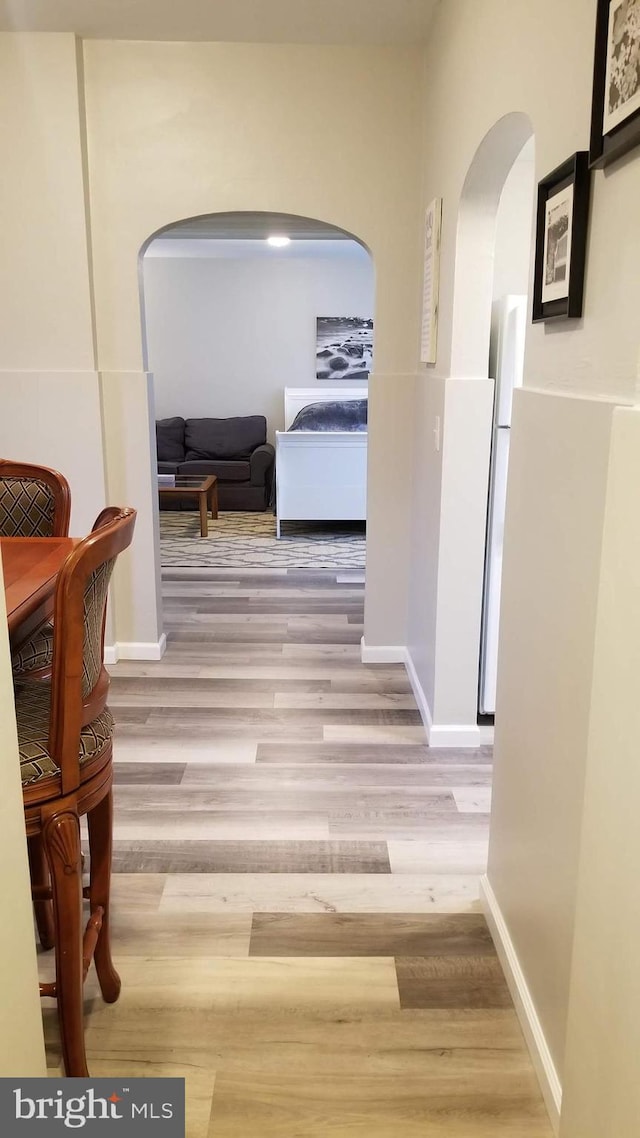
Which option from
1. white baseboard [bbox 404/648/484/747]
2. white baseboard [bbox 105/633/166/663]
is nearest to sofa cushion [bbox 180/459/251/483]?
white baseboard [bbox 105/633/166/663]

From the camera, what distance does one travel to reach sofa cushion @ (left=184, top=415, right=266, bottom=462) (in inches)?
332

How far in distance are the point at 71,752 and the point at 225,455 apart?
711 cm

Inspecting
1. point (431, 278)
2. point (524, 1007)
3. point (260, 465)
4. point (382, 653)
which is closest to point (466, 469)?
point (431, 278)

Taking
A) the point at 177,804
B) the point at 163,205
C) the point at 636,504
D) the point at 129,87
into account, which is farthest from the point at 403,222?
the point at 636,504

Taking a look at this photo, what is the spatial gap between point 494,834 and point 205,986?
2.58ft

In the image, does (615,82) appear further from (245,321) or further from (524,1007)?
(245,321)

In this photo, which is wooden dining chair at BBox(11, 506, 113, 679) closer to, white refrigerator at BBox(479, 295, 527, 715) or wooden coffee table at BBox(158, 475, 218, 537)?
white refrigerator at BBox(479, 295, 527, 715)

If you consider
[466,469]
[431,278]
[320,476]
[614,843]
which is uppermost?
[431,278]

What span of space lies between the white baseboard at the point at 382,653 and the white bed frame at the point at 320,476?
268cm

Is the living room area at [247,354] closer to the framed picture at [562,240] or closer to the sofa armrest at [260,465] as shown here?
the sofa armrest at [260,465]

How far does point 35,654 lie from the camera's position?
224 centimetres

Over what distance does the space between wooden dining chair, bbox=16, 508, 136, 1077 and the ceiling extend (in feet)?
8.12

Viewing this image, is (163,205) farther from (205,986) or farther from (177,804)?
(205,986)

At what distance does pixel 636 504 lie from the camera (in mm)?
963
